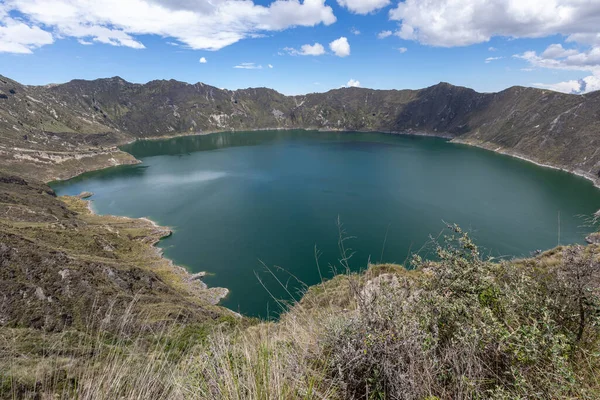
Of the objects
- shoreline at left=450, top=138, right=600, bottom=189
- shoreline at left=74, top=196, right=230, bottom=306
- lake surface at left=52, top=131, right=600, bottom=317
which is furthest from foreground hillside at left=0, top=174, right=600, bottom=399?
shoreline at left=450, top=138, right=600, bottom=189

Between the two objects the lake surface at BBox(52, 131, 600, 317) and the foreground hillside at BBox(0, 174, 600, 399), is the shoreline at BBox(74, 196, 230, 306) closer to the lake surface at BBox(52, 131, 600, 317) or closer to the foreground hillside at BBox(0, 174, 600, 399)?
the lake surface at BBox(52, 131, 600, 317)

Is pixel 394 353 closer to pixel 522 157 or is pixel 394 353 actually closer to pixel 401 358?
pixel 401 358

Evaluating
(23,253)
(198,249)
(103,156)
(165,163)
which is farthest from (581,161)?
(103,156)

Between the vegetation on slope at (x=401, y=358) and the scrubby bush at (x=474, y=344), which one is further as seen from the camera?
the scrubby bush at (x=474, y=344)

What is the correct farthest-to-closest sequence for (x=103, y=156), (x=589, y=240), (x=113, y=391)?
(x=103, y=156) < (x=589, y=240) < (x=113, y=391)

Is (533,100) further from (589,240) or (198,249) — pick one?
(198,249)

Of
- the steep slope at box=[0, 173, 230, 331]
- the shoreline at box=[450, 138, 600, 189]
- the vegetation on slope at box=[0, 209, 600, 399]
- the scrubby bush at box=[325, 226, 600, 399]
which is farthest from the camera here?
the shoreline at box=[450, 138, 600, 189]

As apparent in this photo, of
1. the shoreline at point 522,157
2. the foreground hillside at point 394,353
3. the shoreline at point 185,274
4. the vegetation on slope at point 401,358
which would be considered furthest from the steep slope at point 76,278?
the shoreline at point 522,157

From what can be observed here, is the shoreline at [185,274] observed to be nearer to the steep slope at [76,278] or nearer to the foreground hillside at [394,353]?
the steep slope at [76,278]
